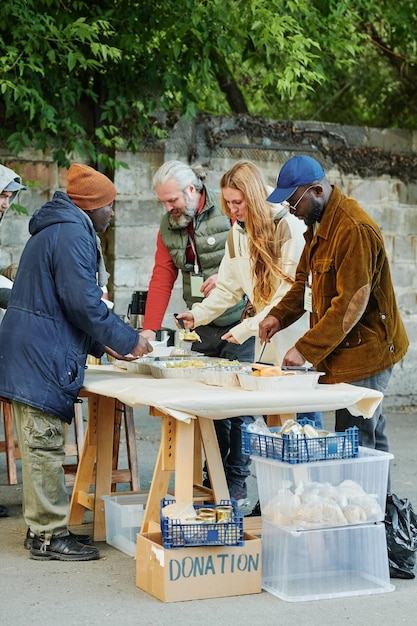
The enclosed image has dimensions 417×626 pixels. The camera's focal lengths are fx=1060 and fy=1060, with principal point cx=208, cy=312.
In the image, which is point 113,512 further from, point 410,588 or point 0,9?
point 0,9

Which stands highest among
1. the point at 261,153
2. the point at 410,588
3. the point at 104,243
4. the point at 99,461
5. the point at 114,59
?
the point at 114,59

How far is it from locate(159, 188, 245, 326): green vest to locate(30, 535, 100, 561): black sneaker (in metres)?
1.59

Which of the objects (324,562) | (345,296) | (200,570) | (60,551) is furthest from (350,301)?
(60,551)

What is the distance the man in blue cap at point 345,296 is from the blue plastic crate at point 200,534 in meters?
0.77

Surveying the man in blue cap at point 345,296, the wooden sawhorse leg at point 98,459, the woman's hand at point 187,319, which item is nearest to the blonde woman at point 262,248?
the woman's hand at point 187,319

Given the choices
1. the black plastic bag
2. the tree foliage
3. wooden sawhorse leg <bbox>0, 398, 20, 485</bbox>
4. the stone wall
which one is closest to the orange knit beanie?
the black plastic bag

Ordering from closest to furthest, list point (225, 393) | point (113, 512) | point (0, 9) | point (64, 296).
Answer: point (225, 393) < point (64, 296) < point (113, 512) < point (0, 9)

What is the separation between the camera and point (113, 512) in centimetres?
492

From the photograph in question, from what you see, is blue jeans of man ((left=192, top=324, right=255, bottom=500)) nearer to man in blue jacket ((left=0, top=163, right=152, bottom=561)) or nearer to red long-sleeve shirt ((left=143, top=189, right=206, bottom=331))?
red long-sleeve shirt ((left=143, top=189, right=206, bottom=331))

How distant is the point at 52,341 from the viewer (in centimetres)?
454

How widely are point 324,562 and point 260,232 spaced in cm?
180

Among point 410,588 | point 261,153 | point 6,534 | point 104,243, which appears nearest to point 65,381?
point 6,534

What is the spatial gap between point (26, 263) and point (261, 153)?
4445mm

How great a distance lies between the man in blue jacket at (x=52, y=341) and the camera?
4.52 meters
